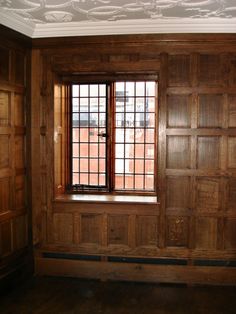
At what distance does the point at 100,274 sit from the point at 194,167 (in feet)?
5.17

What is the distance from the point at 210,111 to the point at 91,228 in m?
1.83

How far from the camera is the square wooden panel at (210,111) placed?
387 centimetres

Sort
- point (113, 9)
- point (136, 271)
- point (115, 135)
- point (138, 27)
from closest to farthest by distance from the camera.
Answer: point (113, 9) < point (138, 27) < point (136, 271) < point (115, 135)

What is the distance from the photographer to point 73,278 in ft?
13.4

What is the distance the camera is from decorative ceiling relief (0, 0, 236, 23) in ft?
10.7

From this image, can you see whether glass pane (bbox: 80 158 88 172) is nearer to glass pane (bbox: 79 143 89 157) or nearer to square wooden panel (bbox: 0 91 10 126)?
glass pane (bbox: 79 143 89 157)

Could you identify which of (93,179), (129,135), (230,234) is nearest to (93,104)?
(129,135)

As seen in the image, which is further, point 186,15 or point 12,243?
point 12,243

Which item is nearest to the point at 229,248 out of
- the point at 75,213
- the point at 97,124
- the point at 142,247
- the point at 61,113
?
the point at 142,247

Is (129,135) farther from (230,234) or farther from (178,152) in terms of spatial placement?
(230,234)

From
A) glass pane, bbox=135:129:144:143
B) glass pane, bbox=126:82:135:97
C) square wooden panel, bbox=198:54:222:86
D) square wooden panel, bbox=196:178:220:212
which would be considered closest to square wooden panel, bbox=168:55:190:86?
square wooden panel, bbox=198:54:222:86

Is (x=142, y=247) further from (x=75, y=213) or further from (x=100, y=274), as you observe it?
(x=75, y=213)

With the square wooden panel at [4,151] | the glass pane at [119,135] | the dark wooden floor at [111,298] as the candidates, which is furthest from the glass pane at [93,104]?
the dark wooden floor at [111,298]

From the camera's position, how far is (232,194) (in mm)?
3900
